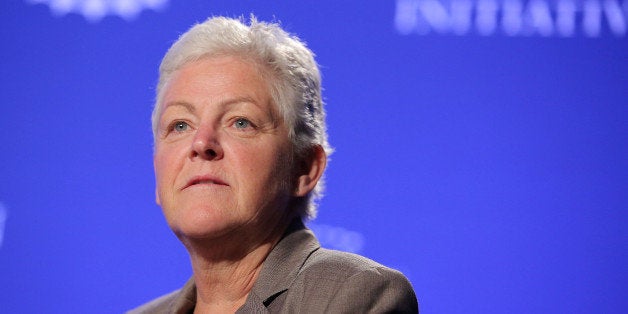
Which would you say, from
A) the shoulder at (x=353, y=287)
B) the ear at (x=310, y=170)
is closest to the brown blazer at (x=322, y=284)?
the shoulder at (x=353, y=287)

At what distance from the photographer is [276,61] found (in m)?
1.74

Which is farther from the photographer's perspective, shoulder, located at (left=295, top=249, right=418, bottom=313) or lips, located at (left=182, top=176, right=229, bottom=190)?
lips, located at (left=182, top=176, right=229, bottom=190)

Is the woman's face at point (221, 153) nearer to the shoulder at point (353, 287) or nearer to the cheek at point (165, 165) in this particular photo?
the cheek at point (165, 165)

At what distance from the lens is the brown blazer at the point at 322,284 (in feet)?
4.65

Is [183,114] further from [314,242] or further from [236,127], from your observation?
[314,242]

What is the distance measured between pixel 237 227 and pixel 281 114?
26cm

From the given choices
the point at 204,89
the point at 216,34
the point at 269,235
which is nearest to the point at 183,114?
the point at 204,89

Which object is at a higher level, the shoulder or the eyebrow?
the eyebrow

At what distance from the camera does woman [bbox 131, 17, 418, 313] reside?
160 cm

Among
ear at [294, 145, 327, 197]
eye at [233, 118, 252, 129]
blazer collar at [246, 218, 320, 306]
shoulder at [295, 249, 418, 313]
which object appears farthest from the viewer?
ear at [294, 145, 327, 197]

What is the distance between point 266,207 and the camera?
1.67 metres

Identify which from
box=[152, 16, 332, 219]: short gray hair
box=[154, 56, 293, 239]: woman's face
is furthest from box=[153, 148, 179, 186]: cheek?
box=[152, 16, 332, 219]: short gray hair

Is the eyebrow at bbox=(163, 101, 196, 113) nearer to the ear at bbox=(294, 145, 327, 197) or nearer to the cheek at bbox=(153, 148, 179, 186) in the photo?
the cheek at bbox=(153, 148, 179, 186)

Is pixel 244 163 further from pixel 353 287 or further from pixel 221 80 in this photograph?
pixel 353 287
